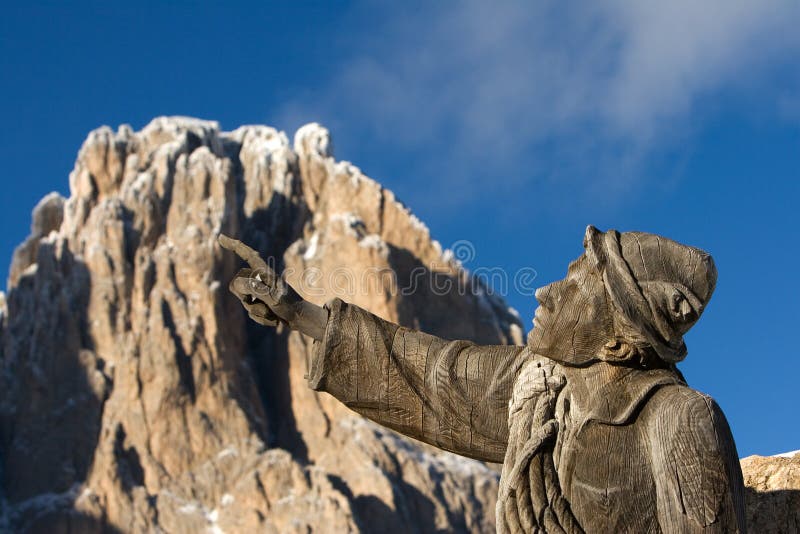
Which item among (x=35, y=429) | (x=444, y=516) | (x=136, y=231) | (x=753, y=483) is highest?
(x=136, y=231)

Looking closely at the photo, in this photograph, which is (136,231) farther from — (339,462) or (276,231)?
(339,462)

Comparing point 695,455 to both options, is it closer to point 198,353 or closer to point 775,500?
point 775,500

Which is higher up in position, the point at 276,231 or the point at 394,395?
the point at 276,231

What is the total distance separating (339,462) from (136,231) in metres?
10.7

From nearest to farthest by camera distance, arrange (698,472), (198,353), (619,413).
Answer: (698,472)
(619,413)
(198,353)

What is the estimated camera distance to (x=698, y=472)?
2.64m

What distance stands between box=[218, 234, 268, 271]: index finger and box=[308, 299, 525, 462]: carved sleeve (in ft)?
0.67

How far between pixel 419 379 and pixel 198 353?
4221 cm

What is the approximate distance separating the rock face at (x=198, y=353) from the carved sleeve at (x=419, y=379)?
35.7 meters

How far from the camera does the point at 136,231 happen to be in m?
46.9

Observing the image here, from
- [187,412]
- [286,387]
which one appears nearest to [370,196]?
[286,387]

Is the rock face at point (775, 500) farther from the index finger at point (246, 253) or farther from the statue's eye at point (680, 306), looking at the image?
the index finger at point (246, 253)

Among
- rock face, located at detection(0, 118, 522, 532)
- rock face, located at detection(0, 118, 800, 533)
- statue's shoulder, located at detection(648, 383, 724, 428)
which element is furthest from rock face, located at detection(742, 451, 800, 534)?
rock face, located at detection(0, 118, 800, 533)

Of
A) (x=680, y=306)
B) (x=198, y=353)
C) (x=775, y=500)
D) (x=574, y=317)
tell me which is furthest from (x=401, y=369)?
(x=198, y=353)
